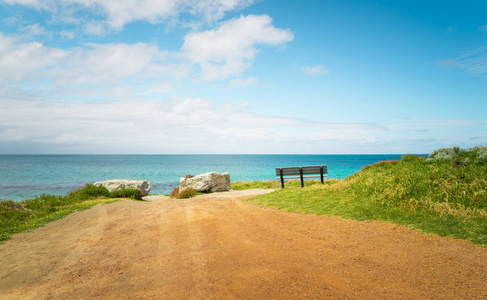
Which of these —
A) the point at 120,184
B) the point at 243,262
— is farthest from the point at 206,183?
the point at 243,262

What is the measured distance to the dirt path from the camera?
3926 mm

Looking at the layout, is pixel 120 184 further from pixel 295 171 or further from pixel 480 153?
pixel 480 153

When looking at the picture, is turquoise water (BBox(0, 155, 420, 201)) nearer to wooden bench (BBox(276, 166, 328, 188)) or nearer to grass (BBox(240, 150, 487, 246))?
wooden bench (BBox(276, 166, 328, 188))

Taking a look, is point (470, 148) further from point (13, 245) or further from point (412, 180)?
point (13, 245)

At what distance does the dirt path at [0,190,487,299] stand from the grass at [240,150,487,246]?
0.70 m

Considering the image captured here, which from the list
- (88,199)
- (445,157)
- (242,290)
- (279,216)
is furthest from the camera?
(88,199)

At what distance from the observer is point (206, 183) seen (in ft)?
59.4

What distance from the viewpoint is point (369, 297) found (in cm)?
362

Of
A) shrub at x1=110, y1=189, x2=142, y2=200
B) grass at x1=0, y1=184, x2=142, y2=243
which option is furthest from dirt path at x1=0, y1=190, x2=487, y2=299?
shrub at x1=110, y1=189, x2=142, y2=200

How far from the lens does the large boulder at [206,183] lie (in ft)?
59.2

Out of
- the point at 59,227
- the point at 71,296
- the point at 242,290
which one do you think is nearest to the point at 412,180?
the point at 242,290

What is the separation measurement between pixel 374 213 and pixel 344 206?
3.69 feet

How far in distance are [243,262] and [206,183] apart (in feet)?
44.1

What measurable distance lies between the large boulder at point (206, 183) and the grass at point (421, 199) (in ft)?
25.4
